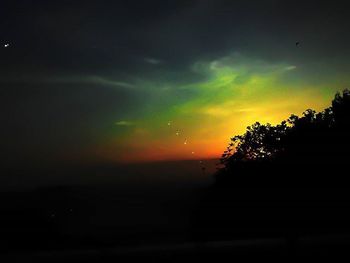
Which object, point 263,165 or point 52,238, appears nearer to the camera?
point 263,165

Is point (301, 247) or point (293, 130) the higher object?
point (293, 130)

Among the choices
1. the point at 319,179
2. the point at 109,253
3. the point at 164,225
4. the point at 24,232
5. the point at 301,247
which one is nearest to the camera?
the point at 109,253

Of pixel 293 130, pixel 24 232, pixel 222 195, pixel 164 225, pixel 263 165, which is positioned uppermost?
pixel 293 130

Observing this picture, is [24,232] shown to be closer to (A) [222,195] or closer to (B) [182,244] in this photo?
(A) [222,195]

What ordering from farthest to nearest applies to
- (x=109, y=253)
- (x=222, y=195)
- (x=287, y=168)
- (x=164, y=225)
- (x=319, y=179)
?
(x=164, y=225) → (x=222, y=195) → (x=287, y=168) → (x=319, y=179) → (x=109, y=253)

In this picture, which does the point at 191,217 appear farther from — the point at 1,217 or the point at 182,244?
the point at 182,244

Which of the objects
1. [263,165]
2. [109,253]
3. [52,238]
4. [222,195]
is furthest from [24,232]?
[109,253]
